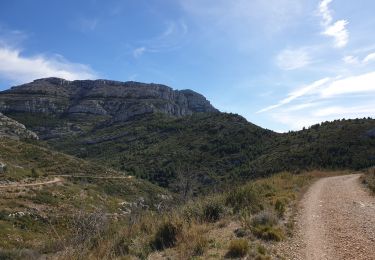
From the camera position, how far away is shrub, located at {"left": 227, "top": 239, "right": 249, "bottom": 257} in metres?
8.26

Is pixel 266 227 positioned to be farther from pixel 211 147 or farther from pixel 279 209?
pixel 211 147

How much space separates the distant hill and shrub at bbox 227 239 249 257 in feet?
33.5

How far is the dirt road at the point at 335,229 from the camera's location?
8352mm

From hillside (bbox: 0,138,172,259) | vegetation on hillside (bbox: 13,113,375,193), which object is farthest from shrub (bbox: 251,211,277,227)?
hillside (bbox: 0,138,172,259)

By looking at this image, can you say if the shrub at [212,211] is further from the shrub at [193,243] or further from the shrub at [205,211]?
the shrub at [193,243]

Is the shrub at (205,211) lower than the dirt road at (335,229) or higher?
higher

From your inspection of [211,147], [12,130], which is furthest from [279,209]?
[12,130]

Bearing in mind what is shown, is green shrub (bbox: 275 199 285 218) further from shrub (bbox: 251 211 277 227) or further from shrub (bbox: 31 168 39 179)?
shrub (bbox: 31 168 39 179)

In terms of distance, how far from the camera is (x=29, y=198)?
46406 millimetres

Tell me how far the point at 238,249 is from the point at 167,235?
1.95 meters

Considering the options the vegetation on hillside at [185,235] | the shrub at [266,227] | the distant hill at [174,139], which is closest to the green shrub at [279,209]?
the vegetation on hillside at [185,235]

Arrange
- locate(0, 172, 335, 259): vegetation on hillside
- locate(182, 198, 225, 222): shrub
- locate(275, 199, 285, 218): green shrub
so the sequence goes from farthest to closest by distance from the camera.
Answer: locate(275, 199, 285, 218): green shrub < locate(182, 198, 225, 222): shrub < locate(0, 172, 335, 259): vegetation on hillside

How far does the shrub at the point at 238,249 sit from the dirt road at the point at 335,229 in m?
0.92

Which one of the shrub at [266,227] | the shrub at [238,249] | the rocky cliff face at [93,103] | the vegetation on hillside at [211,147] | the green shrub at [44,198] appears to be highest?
the rocky cliff face at [93,103]
